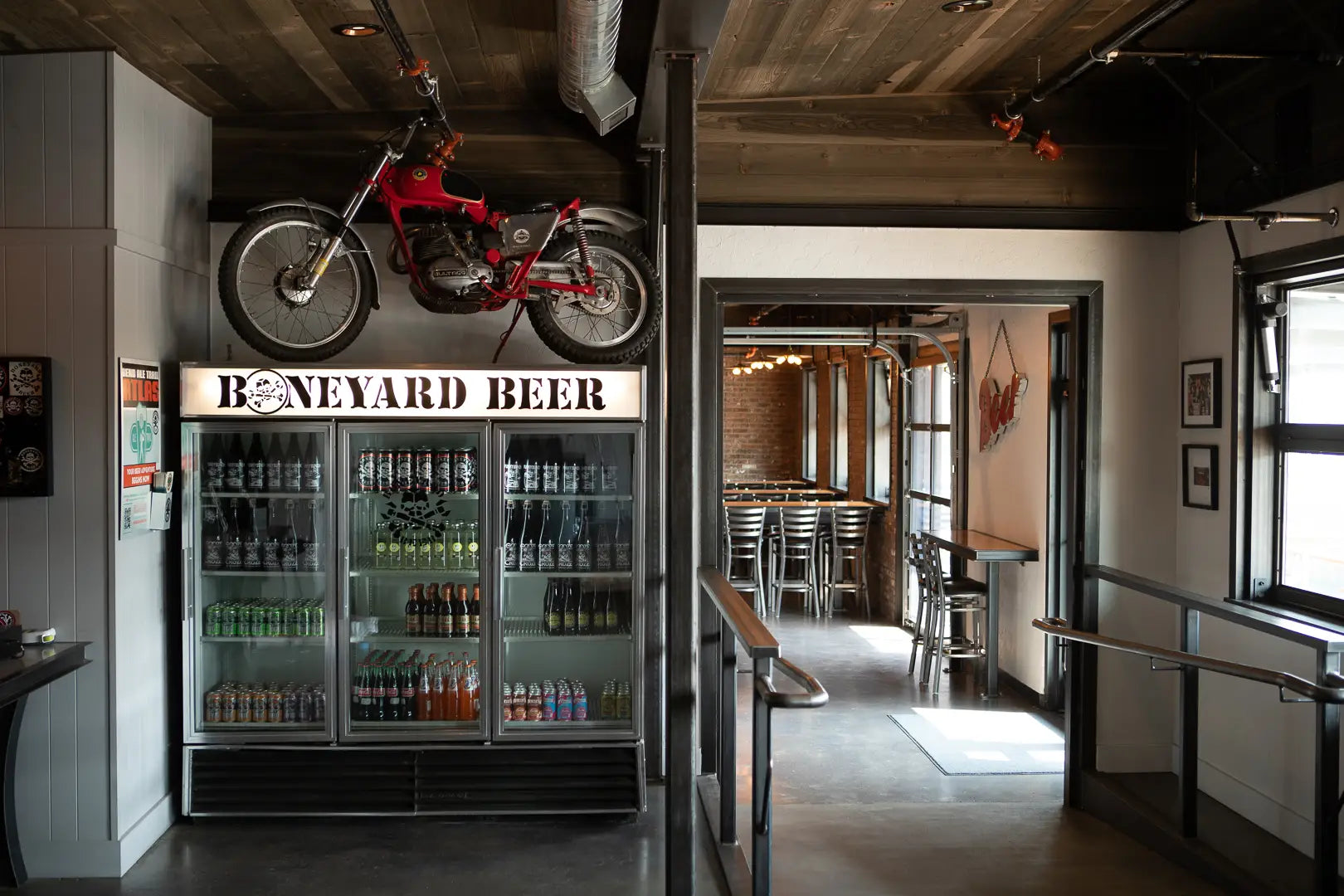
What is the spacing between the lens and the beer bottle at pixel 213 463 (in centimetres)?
478

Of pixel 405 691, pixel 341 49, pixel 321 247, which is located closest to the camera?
pixel 341 49

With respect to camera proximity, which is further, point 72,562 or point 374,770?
point 374,770

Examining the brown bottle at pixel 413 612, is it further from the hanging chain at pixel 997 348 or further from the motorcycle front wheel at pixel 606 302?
the hanging chain at pixel 997 348

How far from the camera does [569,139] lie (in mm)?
5051

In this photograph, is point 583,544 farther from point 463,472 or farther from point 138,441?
point 138,441

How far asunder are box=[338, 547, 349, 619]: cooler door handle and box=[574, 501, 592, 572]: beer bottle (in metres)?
0.95

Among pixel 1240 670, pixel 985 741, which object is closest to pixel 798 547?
pixel 985 741

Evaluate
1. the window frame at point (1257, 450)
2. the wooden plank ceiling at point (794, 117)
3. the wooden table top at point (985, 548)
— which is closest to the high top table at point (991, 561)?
the wooden table top at point (985, 548)

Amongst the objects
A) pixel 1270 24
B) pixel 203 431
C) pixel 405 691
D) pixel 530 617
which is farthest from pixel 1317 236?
pixel 203 431

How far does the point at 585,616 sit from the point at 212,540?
1607mm

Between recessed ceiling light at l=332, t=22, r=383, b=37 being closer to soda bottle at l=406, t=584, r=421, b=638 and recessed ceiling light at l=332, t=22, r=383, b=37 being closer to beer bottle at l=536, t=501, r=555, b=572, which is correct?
beer bottle at l=536, t=501, r=555, b=572

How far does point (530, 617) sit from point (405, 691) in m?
0.64

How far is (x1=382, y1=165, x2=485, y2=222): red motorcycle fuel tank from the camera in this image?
4.60m

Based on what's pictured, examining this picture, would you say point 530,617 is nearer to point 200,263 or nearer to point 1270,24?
point 200,263
